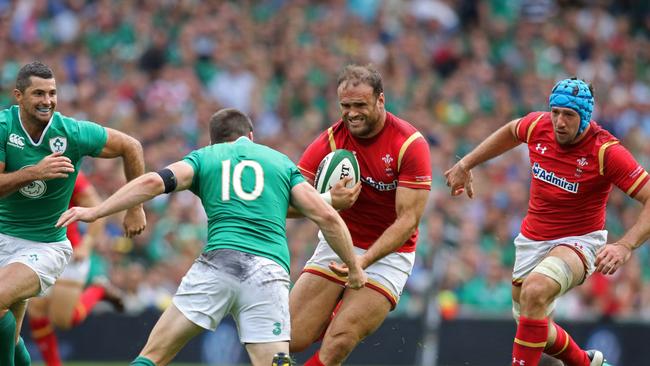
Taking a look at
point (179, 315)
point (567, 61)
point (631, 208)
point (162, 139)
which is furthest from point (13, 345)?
point (567, 61)

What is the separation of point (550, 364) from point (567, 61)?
36.1 feet

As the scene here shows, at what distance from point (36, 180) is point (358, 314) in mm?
2672

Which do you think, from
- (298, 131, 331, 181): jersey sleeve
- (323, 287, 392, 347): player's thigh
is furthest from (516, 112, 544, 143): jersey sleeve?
(323, 287, 392, 347): player's thigh

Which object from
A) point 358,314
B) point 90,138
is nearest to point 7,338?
→ point 90,138

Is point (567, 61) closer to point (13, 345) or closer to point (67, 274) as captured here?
point (67, 274)

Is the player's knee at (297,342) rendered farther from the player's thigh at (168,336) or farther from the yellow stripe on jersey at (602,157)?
the yellow stripe on jersey at (602,157)

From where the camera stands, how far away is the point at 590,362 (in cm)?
1059

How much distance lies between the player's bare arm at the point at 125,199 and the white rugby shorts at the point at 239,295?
0.59 meters

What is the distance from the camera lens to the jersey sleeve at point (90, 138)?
9906 millimetres

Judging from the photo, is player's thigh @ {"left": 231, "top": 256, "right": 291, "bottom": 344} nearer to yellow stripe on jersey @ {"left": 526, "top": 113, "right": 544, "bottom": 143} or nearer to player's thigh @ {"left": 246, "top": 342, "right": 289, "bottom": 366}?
player's thigh @ {"left": 246, "top": 342, "right": 289, "bottom": 366}

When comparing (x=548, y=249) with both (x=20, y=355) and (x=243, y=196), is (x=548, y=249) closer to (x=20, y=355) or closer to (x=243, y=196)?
(x=243, y=196)

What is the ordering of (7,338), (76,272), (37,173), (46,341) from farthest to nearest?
(76,272), (46,341), (7,338), (37,173)

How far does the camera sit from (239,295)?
8492 mm

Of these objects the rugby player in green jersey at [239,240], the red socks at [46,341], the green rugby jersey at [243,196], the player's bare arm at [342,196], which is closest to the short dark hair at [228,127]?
the rugby player in green jersey at [239,240]
